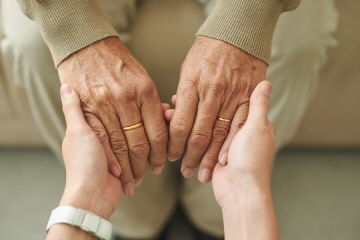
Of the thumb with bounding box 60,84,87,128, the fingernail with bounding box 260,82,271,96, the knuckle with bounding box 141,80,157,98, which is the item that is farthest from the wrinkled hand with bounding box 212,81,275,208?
the thumb with bounding box 60,84,87,128

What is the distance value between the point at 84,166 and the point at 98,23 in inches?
12.1

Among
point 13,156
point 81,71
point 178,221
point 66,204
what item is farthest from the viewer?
point 13,156

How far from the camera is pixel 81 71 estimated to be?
0.66m

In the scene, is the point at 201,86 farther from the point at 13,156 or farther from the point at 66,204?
the point at 13,156

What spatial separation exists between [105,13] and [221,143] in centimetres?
42

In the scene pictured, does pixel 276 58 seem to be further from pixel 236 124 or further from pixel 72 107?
pixel 72 107

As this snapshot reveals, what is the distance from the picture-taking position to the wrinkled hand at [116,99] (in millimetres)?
656

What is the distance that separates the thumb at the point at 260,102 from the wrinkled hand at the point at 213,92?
2cm

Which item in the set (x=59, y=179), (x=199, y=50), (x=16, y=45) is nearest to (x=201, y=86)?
(x=199, y=50)

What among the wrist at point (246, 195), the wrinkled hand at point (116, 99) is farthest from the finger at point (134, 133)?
the wrist at point (246, 195)

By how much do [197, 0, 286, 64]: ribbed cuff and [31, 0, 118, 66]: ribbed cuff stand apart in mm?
257

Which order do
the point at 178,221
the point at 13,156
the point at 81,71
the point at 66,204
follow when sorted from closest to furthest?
the point at 66,204
the point at 81,71
the point at 178,221
the point at 13,156

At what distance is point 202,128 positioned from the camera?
68 cm

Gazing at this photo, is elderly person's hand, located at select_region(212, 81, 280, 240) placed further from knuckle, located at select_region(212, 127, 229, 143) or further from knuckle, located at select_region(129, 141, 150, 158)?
knuckle, located at select_region(129, 141, 150, 158)
